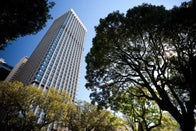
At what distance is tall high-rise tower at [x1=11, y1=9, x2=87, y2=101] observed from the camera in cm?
6084

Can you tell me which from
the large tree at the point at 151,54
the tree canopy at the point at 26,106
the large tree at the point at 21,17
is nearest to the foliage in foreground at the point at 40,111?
the tree canopy at the point at 26,106

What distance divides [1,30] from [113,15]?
24.7 feet

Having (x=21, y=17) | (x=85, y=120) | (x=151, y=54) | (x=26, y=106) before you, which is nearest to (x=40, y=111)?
(x=26, y=106)

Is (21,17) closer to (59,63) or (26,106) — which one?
(26,106)

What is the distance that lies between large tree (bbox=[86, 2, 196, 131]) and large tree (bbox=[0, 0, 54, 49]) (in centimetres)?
Result: 423

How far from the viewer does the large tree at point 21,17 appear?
569 centimetres

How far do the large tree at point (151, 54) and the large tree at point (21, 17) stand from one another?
4.23 m

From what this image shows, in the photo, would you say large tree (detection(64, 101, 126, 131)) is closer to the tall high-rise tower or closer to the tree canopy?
the tree canopy

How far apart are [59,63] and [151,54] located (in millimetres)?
70364

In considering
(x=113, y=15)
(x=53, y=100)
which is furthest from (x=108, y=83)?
(x=53, y=100)

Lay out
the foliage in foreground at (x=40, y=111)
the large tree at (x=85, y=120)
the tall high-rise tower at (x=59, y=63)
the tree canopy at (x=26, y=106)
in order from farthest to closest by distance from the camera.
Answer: the tall high-rise tower at (x=59, y=63) → the large tree at (x=85, y=120) → the foliage in foreground at (x=40, y=111) → the tree canopy at (x=26, y=106)

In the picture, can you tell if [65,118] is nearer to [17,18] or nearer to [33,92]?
[33,92]

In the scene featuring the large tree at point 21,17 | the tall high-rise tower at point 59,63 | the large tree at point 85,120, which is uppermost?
the tall high-rise tower at point 59,63

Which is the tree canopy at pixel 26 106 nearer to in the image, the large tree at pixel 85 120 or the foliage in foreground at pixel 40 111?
the foliage in foreground at pixel 40 111
